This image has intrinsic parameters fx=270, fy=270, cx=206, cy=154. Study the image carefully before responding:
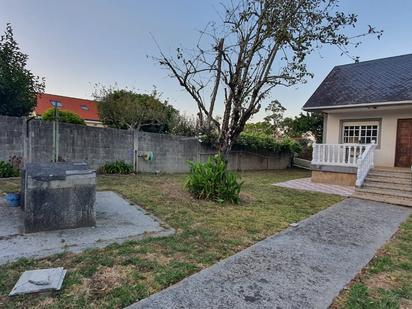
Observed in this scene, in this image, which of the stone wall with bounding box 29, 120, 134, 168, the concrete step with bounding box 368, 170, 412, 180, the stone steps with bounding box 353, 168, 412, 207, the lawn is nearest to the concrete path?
the lawn

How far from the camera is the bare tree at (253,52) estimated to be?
21.9ft

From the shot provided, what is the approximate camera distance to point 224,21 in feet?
22.8

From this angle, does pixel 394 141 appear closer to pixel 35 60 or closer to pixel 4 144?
pixel 4 144

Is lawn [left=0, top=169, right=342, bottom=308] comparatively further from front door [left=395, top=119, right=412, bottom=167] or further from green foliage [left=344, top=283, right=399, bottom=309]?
front door [left=395, top=119, right=412, bottom=167]

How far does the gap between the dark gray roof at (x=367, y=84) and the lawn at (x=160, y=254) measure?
591 centimetres

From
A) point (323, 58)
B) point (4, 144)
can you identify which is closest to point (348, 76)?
point (323, 58)

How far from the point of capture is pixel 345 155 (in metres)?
9.84

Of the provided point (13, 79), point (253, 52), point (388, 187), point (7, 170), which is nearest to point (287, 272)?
point (253, 52)

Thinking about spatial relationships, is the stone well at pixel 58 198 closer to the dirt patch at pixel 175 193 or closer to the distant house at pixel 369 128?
the dirt patch at pixel 175 193

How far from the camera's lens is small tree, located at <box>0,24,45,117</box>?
29.9 ft

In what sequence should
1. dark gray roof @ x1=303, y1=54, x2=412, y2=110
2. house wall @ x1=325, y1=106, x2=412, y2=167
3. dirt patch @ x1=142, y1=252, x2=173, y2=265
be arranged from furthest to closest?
house wall @ x1=325, y1=106, x2=412, y2=167 → dark gray roof @ x1=303, y1=54, x2=412, y2=110 → dirt patch @ x1=142, y1=252, x2=173, y2=265

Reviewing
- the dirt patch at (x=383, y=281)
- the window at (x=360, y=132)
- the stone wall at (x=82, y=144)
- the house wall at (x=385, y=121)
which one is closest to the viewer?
the dirt patch at (x=383, y=281)

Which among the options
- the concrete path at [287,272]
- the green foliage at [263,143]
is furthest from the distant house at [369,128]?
the concrete path at [287,272]

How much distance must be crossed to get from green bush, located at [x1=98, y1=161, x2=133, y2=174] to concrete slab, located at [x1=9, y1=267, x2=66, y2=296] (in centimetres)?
769
